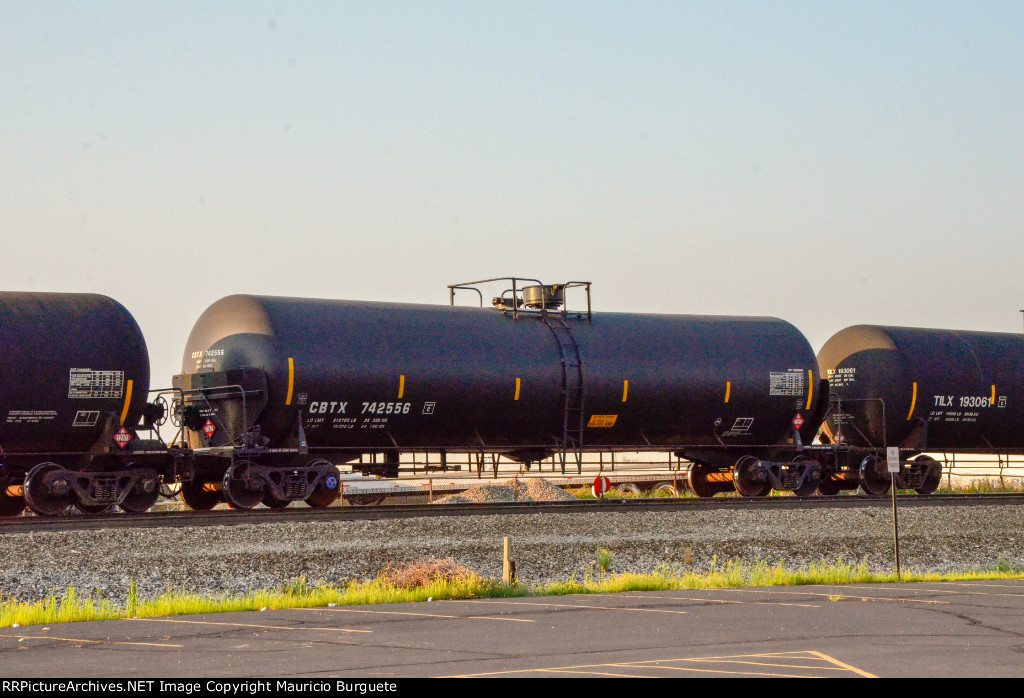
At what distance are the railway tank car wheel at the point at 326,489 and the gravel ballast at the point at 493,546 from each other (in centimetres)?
346

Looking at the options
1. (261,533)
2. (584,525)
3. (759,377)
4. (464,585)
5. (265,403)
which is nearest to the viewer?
(464,585)

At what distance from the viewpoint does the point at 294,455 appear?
835 inches

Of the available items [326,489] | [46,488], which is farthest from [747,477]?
[46,488]

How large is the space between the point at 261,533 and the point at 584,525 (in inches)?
192

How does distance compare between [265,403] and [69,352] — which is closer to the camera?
[69,352]

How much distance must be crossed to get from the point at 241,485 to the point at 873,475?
13470 millimetres

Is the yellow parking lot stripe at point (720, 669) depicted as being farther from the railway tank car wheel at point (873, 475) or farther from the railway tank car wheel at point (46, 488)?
the railway tank car wheel at point (873, 475)

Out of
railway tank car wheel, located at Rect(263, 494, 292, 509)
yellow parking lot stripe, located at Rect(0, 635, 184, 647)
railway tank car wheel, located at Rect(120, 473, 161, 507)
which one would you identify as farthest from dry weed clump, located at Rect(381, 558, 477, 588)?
railway tank car wheel, located at Rect(120, 473, 161, 507)

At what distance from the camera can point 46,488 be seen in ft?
62.3

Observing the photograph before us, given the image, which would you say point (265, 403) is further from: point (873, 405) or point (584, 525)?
point (873, 405)

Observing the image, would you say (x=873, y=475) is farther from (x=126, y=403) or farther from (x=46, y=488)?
(x=46, y=488)

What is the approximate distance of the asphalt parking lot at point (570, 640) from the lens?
343 inches
